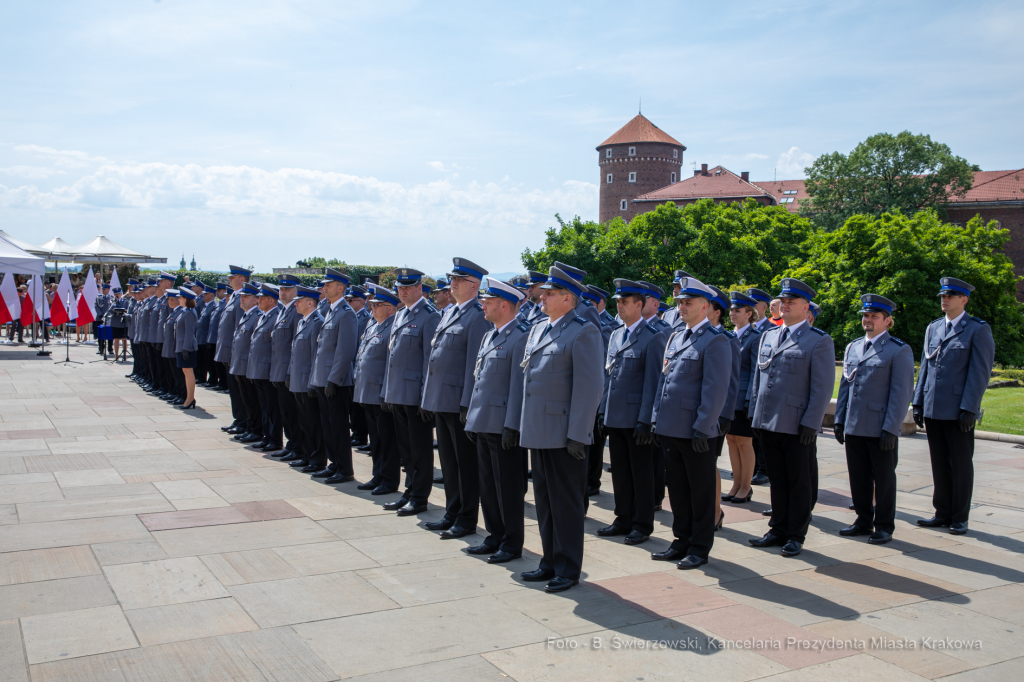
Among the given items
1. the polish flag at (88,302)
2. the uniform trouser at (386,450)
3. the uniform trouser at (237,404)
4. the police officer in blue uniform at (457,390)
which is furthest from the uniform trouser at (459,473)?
the polish flag at (88,302)

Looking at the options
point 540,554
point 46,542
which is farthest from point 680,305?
point 46,542

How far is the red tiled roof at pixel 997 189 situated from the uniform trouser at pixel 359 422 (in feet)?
224

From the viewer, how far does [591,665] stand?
4.06 metres

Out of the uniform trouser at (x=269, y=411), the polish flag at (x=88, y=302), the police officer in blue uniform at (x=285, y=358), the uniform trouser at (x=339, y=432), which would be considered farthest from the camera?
the polish flag at (x=88, y=302)

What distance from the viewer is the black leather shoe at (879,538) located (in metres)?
6.55

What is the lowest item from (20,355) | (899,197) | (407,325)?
(20,355)

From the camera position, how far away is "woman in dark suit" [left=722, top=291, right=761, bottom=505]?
8.09 m

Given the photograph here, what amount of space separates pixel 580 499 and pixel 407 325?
8.64 ft

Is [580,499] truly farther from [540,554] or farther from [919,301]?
[919,301]

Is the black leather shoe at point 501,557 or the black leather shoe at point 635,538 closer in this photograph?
the black leather shoe at point 501,557

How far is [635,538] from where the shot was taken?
6.40m

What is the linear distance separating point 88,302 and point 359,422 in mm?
16021

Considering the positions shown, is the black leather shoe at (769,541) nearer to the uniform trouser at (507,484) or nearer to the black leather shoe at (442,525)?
the uniform trouser at (507,484)

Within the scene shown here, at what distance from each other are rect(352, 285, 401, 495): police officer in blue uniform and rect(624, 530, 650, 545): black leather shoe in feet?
8.23
